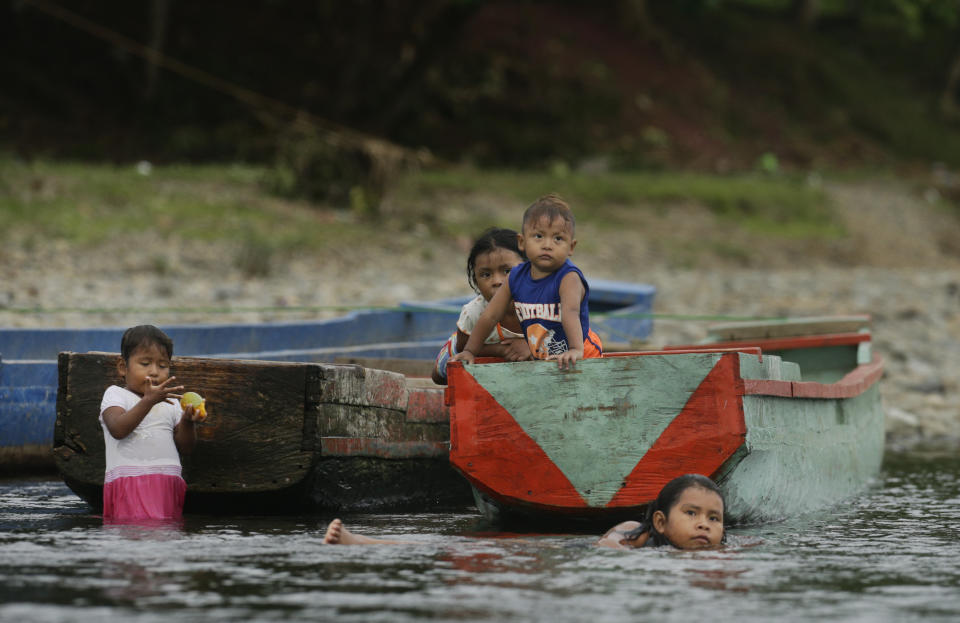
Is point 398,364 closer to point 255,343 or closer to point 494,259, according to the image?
point 255,343

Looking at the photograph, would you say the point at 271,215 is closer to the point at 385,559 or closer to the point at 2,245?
the point at 2,245

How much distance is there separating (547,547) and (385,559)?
752 millimetres

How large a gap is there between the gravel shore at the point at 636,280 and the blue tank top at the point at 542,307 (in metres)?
4.19

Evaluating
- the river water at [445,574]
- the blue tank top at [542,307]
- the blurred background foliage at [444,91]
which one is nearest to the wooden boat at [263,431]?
the river water at [445,574]

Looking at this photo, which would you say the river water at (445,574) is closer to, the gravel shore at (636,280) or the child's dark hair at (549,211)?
the child's dark hair at (549,211)

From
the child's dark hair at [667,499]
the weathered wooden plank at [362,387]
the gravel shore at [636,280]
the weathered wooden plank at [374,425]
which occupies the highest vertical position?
the gravel shore at [636,280]

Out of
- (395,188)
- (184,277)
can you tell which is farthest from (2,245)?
(395,188)

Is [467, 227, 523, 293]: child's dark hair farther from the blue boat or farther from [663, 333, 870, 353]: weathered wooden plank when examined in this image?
[663, 333, 870, 353]: weathered wooden plank

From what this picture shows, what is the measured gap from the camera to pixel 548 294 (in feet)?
20.0

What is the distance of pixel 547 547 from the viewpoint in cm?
550

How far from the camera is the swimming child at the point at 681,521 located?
5.50 m

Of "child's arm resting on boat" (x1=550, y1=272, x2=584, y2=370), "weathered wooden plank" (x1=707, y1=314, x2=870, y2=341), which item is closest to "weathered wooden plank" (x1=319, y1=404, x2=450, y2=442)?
"child's arm resting on boat" (x1=550, y1=272, x2=584, y2=370)

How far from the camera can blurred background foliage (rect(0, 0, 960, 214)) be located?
2450 centimetres

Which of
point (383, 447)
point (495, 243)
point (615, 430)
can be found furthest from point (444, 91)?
point (615, 430)
